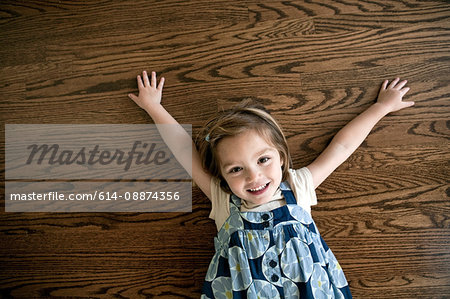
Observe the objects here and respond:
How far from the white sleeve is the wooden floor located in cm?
8

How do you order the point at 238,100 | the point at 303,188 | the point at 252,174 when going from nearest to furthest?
the point at 252,174 < the point at 303,188 < the point at 238,100

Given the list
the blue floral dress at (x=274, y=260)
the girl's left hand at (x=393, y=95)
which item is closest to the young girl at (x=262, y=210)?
the blue floral dress at (x=274, y=260)

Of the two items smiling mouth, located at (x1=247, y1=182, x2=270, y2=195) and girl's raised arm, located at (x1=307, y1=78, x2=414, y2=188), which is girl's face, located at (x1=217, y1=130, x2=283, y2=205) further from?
girl's raised arm, located at (x1=307, y1=78, x2=414, y2=188)

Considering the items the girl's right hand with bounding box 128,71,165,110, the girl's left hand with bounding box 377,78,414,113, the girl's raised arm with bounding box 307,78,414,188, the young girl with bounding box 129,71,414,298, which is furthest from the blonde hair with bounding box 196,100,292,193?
the girl's left hand with bounding box 377,78,414,113

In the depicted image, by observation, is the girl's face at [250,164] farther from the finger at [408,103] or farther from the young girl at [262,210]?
the finger at [408,103]

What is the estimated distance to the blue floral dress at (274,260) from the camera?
845 millimetres

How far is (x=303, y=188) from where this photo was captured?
924mm

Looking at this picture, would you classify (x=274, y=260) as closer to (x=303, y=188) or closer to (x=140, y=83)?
(x=303, y=188)

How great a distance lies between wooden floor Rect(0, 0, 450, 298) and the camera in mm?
1004

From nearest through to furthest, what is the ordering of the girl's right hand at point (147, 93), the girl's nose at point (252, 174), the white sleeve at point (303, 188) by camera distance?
the girl's nose at point (252, 174) → the white sleeve at point (303, 188) → the girl's right hand at point (147, 93)

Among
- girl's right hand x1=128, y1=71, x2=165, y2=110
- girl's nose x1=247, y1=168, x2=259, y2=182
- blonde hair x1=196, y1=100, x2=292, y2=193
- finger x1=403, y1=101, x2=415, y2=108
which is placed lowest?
girl's nose x1=247, y1=168, x2=259, y2=182

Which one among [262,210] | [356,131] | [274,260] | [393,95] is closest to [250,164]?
[262,210]

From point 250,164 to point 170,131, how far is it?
0.32 m

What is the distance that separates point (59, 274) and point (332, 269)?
85cm
